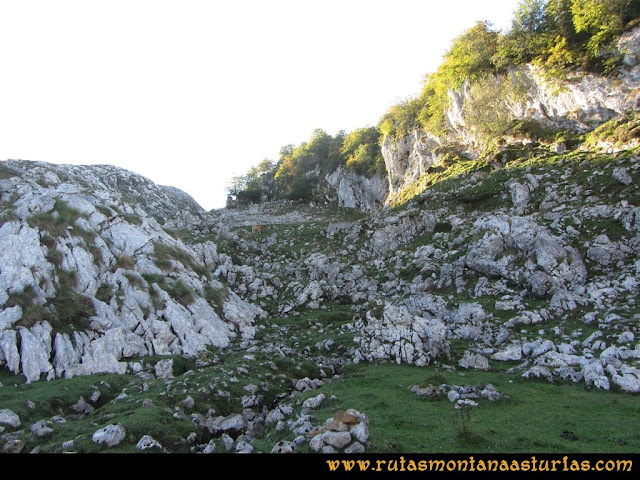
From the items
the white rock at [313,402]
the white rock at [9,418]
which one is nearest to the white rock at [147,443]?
the white rock at [9,418]

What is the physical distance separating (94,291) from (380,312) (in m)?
24.2

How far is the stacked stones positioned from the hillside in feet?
0.25

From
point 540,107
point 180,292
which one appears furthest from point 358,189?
point 180,292

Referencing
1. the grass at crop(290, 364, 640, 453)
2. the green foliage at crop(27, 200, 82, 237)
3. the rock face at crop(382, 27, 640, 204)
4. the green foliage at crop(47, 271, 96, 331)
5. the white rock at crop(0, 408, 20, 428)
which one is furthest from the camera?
the rock face at crop(382, 27, 640, 204)

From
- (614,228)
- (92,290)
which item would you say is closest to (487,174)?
(614,228)

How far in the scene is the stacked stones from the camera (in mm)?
14219

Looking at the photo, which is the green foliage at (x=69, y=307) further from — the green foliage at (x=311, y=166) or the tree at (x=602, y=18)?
the green foliage at (x=311, y=166)

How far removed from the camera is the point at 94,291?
1273 inches

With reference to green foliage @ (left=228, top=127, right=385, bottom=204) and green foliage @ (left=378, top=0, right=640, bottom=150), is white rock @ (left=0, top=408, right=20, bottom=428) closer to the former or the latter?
green foliage @ (left=378, top=0, right=640, bottom=150)

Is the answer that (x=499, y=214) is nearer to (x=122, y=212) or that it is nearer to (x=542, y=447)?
(x=542, y=447)

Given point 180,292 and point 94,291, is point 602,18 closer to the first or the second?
point 180,292

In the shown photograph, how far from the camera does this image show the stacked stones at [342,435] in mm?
14219

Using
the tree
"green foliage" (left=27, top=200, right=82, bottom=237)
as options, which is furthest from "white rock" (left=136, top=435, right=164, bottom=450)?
the tree

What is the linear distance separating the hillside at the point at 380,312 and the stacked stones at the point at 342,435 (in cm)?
8
